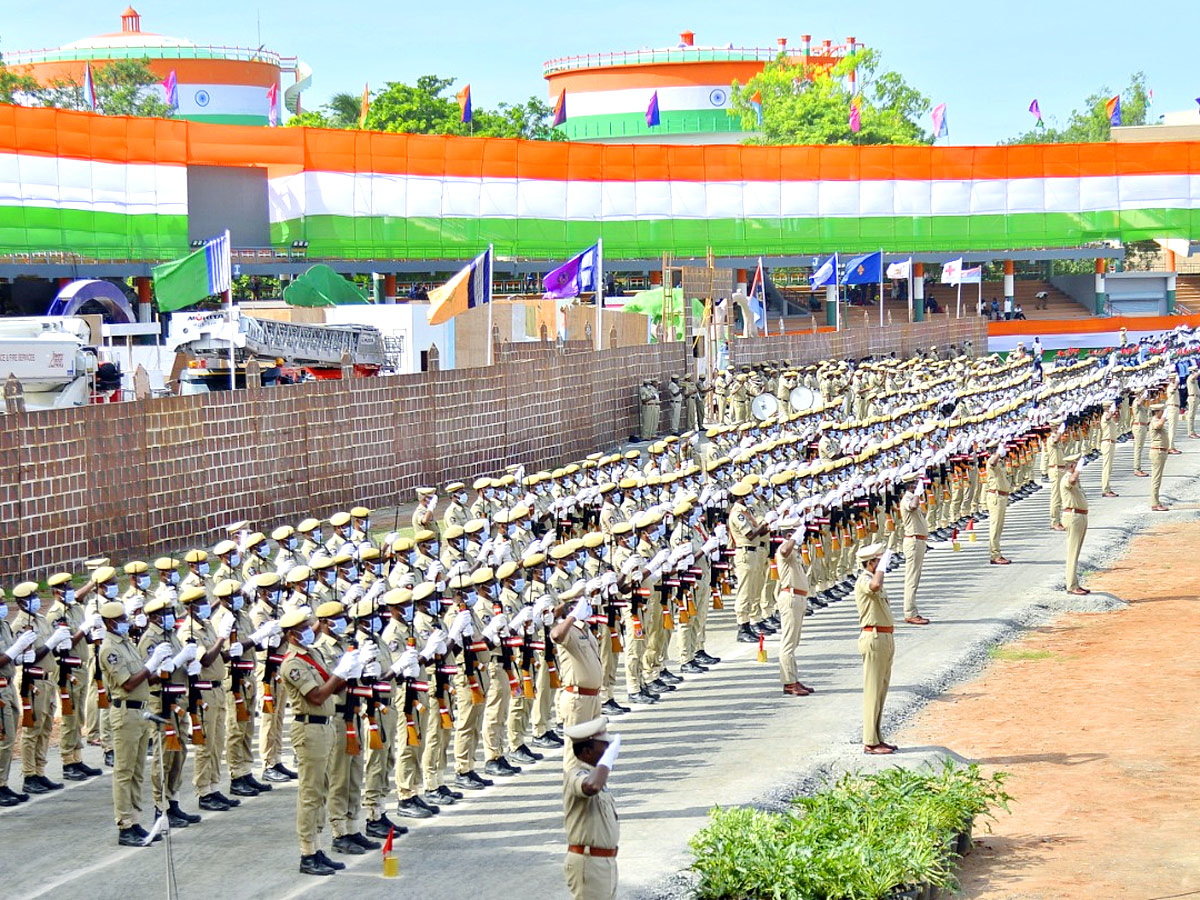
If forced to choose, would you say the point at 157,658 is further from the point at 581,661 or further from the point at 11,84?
the point at 11,84

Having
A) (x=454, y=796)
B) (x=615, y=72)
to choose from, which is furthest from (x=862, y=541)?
(x=615, y=72)

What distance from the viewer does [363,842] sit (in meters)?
11.8

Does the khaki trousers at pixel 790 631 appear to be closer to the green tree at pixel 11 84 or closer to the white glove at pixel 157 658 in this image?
the white glove at pixel 157 658

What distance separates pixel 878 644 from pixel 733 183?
51.2 m

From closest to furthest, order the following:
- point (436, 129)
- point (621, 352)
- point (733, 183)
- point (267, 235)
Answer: point (621, 352), point (267, 235), point (733, 183), point (436, 129)

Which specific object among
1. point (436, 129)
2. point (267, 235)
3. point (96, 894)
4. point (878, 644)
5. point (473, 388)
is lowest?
point (96, 894)

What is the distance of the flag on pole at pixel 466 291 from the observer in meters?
28.3

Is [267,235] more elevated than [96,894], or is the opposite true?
[267,235]

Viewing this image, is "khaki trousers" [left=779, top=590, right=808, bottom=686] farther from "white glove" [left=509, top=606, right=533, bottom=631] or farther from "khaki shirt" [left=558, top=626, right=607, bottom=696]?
"khaki shirt" [left=558, top=626, right=607, bottom=696]

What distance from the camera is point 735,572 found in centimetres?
1920

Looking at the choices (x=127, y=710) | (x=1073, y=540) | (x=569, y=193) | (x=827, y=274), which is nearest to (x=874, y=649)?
(x=127, y=710)

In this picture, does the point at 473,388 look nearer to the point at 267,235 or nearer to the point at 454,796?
the point at 454,796

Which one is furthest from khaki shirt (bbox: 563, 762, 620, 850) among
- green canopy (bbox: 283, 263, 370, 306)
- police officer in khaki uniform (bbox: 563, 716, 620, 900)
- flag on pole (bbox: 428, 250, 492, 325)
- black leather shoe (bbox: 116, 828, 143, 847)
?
green canopy (bbox: 283, 263, 370, 306)

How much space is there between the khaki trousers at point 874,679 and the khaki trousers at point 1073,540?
24.6 ft
